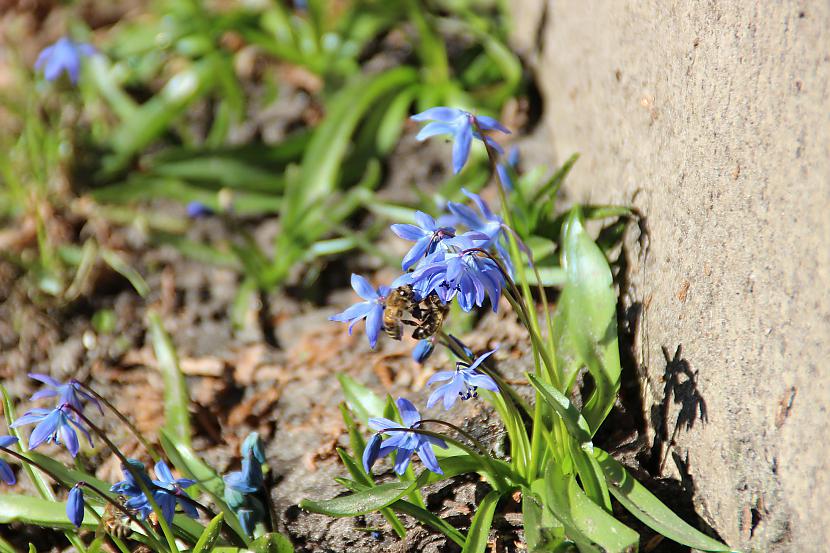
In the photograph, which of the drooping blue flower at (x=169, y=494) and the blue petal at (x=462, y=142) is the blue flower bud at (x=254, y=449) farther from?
the blue petal at (x=462, y=142)

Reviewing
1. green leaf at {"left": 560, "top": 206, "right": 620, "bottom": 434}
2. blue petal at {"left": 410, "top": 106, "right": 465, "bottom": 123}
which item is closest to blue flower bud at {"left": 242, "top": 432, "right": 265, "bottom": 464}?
green leaf at {"left": 560, "top": 206, "right": 620, "bottom": 434}

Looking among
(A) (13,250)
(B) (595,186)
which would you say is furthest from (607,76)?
(A) (13,250)

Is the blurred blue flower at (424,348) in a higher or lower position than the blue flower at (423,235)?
lower

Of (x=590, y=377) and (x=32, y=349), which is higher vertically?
(x=590, y=377)

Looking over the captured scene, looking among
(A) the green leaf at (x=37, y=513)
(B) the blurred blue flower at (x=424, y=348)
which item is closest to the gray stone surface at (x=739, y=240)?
(B) the blurred blue flower at (x=424, y=348)

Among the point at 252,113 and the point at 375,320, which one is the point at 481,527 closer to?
the point at 375,320

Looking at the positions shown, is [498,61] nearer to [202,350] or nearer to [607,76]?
[607,76]
